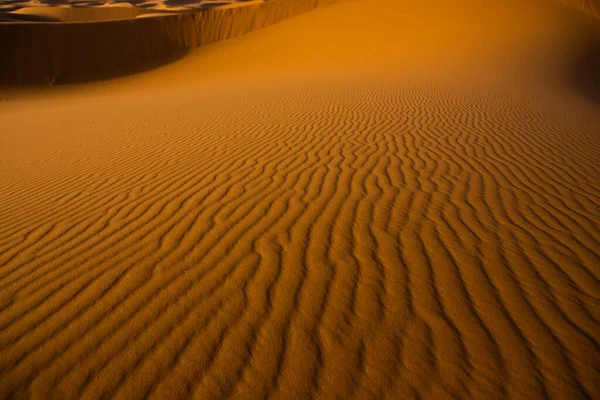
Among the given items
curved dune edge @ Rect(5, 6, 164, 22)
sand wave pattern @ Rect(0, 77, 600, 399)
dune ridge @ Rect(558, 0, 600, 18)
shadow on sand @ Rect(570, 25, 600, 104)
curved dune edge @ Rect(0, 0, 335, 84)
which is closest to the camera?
sand wave pattern @ Rect(0, 77, 600, 399)

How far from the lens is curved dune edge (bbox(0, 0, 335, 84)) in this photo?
759 inches

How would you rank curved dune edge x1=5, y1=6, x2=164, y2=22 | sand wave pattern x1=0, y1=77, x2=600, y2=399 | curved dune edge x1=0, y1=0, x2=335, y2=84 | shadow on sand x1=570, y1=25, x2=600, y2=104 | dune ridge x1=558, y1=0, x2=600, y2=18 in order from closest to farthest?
sand wave pattern x1=0, y1=77, x2=600, y2=399 < shadow on sand x1=570, y1=25, x2=600, y2=104 < curved dune edge x1=0, y1=0, x2=335, y2=84 < dune ridge x1=558, y1=0, x2=600, y2=18 < curved dune edge x1=5, y1=6, x2=164, y2=22

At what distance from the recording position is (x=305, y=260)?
9.14 feet

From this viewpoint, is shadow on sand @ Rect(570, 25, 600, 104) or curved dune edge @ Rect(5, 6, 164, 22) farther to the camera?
curved dune edge @ Rect(5, 6, 164, 22)

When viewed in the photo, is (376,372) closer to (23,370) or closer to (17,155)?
(23,370)

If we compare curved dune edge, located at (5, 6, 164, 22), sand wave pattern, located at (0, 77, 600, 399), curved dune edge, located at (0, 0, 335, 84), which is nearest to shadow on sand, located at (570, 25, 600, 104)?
sand wave pattern, located at (0, 77, 600, 399)

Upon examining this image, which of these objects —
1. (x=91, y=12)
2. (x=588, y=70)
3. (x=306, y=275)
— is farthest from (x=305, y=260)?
(x=91, y=12)

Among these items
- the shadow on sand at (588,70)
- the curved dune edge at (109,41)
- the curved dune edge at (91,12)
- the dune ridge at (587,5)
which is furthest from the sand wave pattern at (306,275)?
the curved dune edge at (91,12)

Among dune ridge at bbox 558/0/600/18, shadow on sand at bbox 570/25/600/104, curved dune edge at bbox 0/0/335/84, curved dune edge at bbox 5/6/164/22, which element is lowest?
curved dune edge at bbox 5/6/164/22

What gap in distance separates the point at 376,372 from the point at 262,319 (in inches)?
28.8

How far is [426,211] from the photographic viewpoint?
3.52 m

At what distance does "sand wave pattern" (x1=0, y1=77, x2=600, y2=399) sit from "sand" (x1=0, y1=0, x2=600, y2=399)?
0.01m

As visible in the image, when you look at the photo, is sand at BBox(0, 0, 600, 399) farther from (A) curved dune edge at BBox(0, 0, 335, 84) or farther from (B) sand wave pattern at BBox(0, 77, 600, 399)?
(A) curved dune edge at BBox(0, 0, 335, 84)

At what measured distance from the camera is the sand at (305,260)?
1922mm
